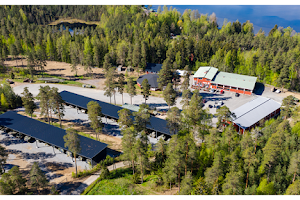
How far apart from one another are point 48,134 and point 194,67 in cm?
6678

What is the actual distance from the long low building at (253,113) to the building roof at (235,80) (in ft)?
33.2

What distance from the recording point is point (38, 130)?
1759 inches

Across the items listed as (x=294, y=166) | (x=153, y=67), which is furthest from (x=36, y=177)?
(x=153, y=67)

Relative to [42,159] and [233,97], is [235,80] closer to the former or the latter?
[233,97]

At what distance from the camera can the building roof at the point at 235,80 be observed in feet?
227

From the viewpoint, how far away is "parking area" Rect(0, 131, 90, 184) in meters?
37.7

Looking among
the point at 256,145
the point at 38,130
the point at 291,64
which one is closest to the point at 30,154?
the point at 38,130

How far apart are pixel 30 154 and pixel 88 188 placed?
1505 centimetres

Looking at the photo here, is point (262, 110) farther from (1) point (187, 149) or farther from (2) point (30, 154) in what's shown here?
(2) point (30, 154)

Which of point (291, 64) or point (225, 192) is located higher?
point (291, 64)

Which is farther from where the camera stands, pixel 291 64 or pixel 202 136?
pixel 291 64

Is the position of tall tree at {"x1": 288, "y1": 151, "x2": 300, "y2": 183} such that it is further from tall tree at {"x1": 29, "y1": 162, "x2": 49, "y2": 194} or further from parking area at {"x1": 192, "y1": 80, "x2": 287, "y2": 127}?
tall tree at {"x1": 29, "y1": 162, "x2": 49, "y2": 194}

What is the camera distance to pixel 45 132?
44188 mm

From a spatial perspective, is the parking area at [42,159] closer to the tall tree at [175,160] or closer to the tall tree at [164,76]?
the tall tree at [175,160]
